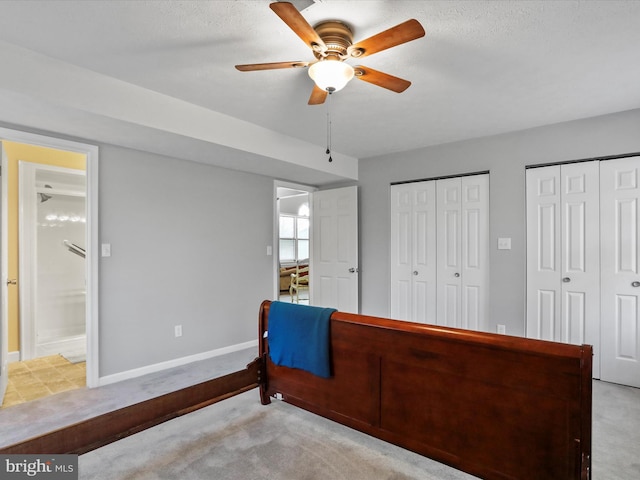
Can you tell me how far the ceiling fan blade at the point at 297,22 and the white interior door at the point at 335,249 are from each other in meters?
2.99

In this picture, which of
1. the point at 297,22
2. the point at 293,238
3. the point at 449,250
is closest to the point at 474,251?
the point at 449,250

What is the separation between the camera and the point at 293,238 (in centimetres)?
962

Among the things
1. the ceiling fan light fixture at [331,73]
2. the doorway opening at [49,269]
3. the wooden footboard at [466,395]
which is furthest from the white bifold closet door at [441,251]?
the doorway opening at [49,269]

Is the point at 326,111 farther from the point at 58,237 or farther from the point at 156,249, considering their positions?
the point at 58,237

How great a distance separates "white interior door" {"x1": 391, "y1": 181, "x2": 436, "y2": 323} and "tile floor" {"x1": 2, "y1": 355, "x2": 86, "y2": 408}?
3.37 metres

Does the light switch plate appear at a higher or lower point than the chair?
higher

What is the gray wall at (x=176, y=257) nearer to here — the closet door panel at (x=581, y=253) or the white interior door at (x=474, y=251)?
the white interior door at (x=474, y=251)

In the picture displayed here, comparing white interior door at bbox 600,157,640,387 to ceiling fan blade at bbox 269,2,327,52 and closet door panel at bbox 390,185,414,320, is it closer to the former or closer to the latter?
closet door panel at bbox 390,185,414,320

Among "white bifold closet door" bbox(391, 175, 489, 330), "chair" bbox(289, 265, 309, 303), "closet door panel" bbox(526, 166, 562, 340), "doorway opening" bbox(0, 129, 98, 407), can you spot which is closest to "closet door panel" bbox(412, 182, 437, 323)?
"white bifold closet door" bbox(391, 175, 489, 330)

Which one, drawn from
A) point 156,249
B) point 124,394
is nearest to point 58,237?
point 156,249

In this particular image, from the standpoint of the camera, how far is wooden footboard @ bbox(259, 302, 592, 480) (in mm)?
1425

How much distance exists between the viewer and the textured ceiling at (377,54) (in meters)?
1.75

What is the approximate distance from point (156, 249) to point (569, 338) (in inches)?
157

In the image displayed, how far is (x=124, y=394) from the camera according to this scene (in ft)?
9.43
